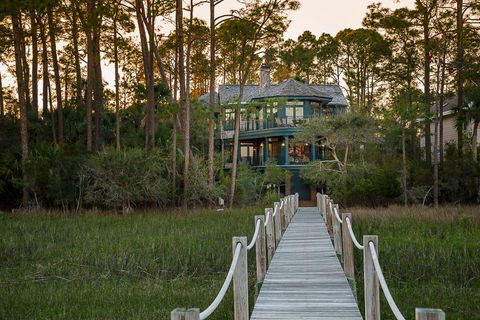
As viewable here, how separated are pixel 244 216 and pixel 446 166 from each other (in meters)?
12.5

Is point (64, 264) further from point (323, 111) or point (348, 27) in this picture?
point (348, 27)

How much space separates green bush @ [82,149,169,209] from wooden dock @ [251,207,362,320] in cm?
1167

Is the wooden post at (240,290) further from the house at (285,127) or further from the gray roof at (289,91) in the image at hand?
the house at (285,127)

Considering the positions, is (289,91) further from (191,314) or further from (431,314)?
(431,314)

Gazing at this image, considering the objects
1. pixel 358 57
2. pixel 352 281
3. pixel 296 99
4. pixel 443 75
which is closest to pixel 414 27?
pixel 443 75

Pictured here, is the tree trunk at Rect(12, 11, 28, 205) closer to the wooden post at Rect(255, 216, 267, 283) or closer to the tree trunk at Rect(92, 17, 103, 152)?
the tree trunk at Rect(92, 17, 103, 152)

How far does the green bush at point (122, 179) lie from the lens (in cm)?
2448

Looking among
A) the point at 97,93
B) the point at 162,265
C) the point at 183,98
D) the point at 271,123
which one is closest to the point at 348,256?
the point at 162,265

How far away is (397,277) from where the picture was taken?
37.0ft

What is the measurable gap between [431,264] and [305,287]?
12.1 feet

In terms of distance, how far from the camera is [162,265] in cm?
1223

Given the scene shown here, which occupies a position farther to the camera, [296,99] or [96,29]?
[296,99]

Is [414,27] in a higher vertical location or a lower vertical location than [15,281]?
higher

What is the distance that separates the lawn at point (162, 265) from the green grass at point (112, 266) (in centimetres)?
2
